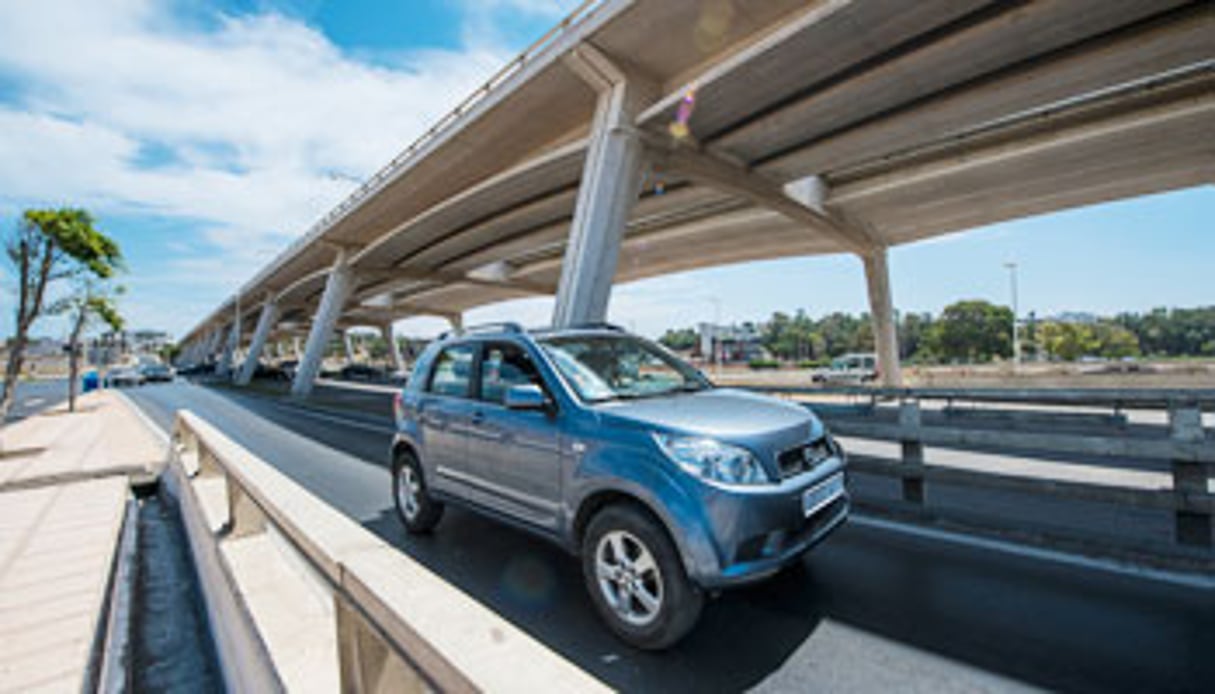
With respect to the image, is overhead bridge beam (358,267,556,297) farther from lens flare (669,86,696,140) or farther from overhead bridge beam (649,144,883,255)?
lens flare (669,86,696,140)

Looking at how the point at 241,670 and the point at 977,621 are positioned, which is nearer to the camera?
the point at 241,670

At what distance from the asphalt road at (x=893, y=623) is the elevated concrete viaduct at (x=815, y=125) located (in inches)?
396

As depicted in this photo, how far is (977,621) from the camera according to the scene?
3.00 meters

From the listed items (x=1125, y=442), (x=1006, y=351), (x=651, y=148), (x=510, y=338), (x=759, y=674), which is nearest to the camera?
(x=759, y=674)

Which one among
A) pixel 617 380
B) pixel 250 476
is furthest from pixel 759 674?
pixel 250 476

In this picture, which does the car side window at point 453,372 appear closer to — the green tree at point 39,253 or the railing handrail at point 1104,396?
the railing handrail at point 1104,396

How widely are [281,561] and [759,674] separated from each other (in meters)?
2.84

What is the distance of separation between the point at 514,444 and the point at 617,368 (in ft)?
3.05

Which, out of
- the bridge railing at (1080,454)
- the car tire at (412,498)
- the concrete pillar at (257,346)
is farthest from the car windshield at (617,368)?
the concrete pillar at (257,346)

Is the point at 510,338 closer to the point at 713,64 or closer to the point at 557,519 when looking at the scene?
the point at 557,519

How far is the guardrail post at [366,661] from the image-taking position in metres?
1.37

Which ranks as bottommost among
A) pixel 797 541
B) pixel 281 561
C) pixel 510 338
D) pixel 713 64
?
pixel 281 561

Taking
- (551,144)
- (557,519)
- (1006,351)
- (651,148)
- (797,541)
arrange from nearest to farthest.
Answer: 1. (797,541)
2. (557,519)
3. (651,148)
4. (551,144)
5. (1006,351)

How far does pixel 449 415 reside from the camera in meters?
4.48
